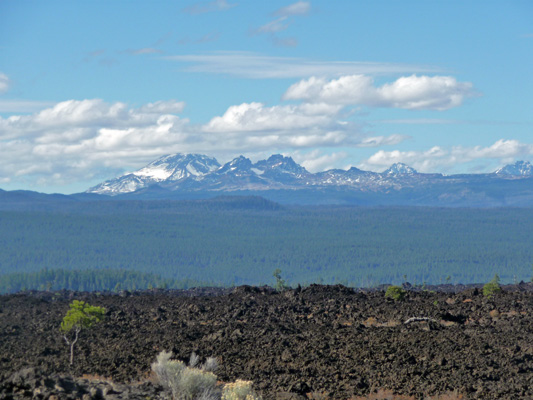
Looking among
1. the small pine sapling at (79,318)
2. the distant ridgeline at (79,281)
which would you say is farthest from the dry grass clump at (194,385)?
the distant ridgeline at (79,281)

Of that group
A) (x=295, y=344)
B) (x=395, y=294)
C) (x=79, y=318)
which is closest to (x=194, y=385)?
Answer: (x=79, y=318)

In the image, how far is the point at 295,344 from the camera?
165 feet

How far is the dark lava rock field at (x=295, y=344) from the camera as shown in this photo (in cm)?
3822

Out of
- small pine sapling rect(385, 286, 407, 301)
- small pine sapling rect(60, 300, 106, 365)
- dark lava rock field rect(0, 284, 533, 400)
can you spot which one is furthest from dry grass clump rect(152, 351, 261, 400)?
small pine sapling rect(385, 286, 407, 301)

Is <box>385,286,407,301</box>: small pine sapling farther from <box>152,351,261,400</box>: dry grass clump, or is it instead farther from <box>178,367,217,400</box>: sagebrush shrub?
<box>178,367,217,400</box>: sagebrush shrub

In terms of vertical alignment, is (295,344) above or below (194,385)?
below

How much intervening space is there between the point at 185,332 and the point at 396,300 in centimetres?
2307

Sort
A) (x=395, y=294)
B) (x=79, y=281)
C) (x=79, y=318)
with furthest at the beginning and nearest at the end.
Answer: (x=79, y=281), (x=395, y=294), (x=79, y=318)

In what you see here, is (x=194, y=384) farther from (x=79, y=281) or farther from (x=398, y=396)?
(x=79, y=281)

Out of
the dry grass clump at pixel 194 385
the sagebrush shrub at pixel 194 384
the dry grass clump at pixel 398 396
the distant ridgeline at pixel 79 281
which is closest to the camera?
the dry grass clump at pixel 194 385

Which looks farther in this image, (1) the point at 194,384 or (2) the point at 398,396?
(2) the point at 398,396

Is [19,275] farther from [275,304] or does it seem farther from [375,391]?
[375,391]

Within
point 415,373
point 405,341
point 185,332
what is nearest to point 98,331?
point 185,332

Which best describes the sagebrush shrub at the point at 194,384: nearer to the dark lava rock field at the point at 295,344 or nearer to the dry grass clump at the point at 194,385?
the dry grass clump at the point at 194,385
